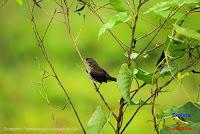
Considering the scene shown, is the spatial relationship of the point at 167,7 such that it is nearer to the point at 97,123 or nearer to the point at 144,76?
the point at 144,76

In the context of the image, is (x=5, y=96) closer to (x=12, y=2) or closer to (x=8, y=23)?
(x=8, y=23)

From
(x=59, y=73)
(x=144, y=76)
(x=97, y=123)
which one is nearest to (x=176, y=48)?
(x=144, y=76)

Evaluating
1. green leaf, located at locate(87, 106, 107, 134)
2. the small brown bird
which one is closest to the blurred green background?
the small brown bird

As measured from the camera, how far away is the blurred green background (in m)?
2.68

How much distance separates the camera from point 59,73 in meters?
3.02

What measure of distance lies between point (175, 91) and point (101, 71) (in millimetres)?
1894

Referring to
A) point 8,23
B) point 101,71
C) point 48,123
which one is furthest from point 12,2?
point 101,71

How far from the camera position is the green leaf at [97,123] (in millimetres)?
815

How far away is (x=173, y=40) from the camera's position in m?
0.75

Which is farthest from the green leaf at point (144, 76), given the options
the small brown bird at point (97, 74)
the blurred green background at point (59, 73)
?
the blurred green background at point (59, 73)

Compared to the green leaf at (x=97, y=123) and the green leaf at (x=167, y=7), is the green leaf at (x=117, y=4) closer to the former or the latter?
the green leaf at (x=167, y=7)

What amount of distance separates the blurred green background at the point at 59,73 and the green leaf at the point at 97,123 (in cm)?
160

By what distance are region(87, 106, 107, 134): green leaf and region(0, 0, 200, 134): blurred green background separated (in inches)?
62.9

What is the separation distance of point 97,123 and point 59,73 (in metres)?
2.21
